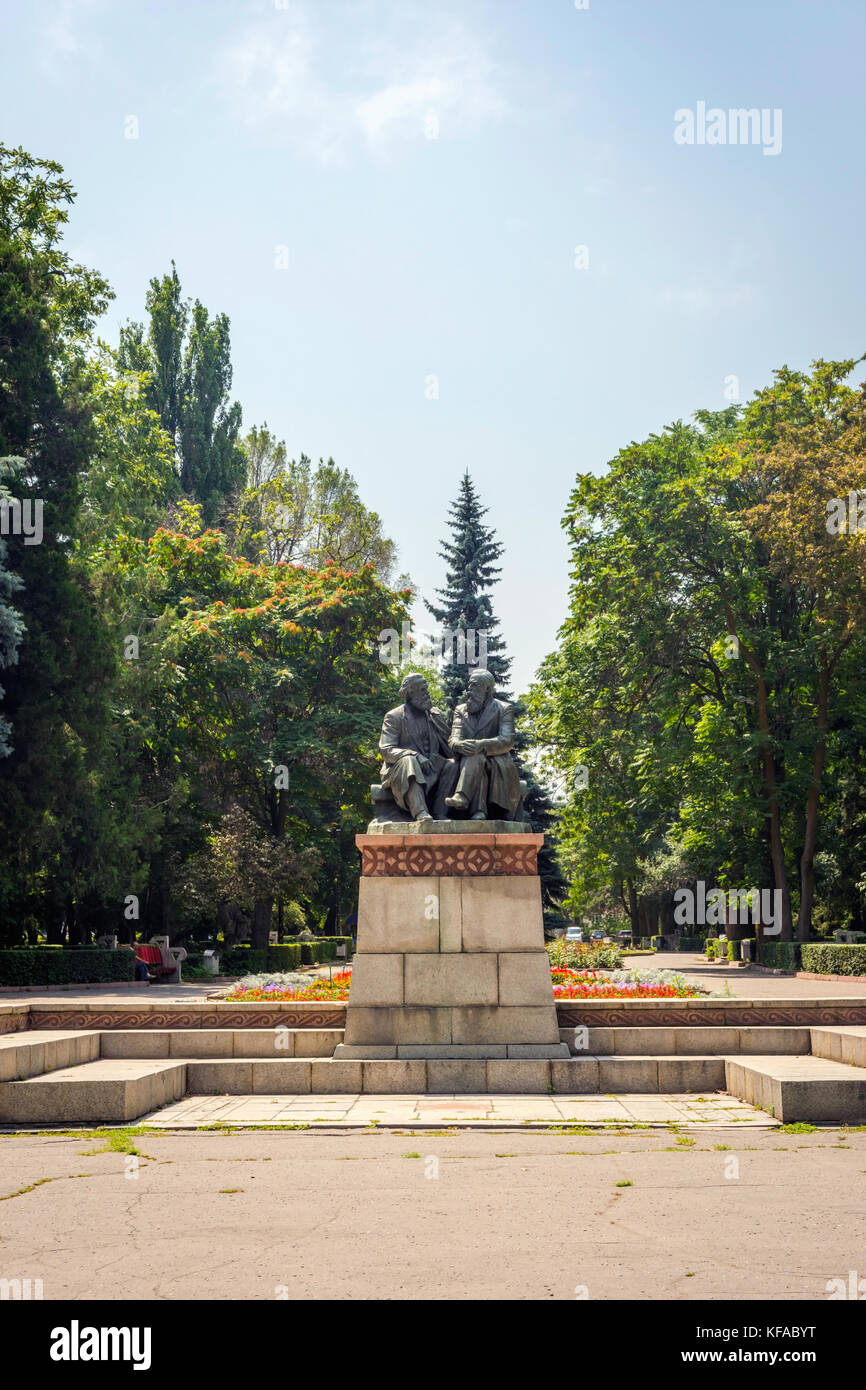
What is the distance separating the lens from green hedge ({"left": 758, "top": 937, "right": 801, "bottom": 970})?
31984mm

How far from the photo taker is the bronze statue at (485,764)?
13312 millimetres

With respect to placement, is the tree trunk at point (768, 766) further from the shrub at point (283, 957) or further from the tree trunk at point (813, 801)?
the shrub at point (283, 957)

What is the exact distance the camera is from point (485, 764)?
44.2ft

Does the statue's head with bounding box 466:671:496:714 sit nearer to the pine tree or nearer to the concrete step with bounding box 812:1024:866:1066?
the concrete step with bounding box 812:1024:866:1066

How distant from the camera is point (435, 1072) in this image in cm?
1132

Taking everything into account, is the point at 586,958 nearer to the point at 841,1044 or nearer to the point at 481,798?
the point at 481,798

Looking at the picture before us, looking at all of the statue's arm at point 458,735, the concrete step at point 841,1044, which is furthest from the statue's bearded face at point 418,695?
the concrete step at point 841,1044

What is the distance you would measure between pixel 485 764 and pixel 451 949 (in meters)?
2.16

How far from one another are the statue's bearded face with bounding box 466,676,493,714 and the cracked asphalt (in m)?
5.68

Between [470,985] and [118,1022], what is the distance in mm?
3938

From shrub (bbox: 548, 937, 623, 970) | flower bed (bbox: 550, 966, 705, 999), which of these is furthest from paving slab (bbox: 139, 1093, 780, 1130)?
shrub (bbox: 548, 937, 623, 970)

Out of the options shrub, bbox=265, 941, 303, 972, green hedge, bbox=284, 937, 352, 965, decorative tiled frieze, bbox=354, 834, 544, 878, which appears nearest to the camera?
decorative tiled frieze, bbox=354, 834, 544, 878

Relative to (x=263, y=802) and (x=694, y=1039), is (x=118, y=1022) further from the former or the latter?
(x=263, y=802)

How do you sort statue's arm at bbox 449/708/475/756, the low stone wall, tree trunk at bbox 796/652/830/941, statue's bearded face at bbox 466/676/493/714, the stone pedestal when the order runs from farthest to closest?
tree trunk at bbox 796/652/830/941, statue's bearded face at bbox 466/676/493/714, statue's arm at bbox 449/708/475/756, the low stone wall, the stone pedestal
